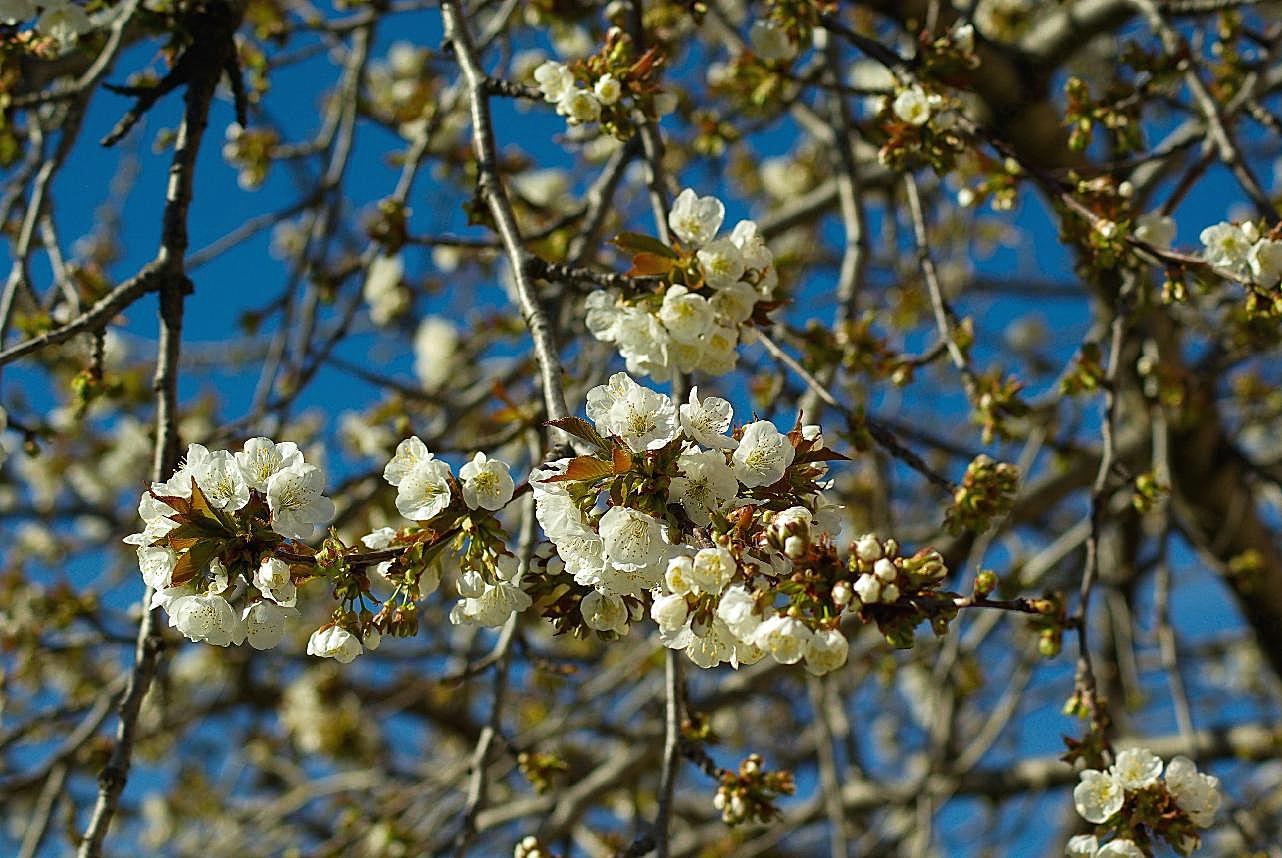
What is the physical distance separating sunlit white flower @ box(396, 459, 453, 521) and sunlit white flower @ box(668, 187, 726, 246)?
56 cm

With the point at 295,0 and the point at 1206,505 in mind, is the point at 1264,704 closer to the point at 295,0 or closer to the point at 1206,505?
the point at 1206,505

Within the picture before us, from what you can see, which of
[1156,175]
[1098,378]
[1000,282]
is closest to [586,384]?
[1098,378]

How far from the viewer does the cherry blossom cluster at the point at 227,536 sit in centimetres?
139

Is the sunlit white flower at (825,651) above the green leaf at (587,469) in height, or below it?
below

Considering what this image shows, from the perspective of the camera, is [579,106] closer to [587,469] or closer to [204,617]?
[587,469]

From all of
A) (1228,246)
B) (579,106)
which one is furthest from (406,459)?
(1228,246)

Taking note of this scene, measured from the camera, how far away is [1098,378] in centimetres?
244

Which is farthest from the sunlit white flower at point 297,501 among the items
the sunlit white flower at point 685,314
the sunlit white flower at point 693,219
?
the sunlit white flower at point 693,219

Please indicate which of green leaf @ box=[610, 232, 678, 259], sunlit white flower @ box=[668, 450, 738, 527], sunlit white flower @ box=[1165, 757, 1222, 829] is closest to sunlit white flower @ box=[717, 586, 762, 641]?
sunlit white flower @ box=[668, 450, 738, 527]

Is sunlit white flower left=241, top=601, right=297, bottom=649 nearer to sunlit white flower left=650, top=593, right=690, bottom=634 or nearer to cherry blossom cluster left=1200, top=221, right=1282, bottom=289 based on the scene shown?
sunlit white flower left=650, top=593, right=690, bottom=634

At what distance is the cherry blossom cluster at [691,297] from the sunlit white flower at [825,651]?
22.1 inches

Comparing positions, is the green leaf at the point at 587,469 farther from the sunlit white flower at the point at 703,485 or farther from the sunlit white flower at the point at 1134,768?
the sunlit white flower at the point at 1134,768

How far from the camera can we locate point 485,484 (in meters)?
1.39

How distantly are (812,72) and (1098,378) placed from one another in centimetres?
128
